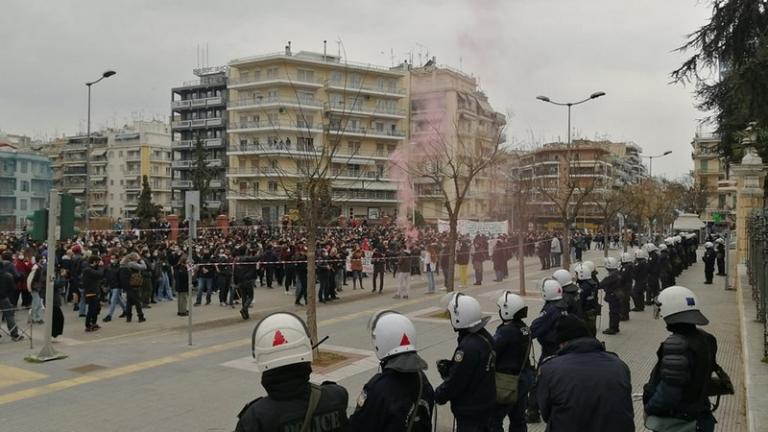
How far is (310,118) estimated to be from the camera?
205 feet

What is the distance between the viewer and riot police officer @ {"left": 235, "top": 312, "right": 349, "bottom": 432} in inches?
106

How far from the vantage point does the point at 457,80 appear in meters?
58.8

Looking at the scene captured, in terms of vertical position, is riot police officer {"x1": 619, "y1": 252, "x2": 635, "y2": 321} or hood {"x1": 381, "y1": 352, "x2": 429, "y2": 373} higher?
hood {"x1": 381, "y1": 352, "x2": 429, "y2": 373}

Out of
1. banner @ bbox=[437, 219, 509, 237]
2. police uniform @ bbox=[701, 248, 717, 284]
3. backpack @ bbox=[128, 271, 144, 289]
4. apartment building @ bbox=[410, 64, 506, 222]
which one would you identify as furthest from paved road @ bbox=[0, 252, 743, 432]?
apartment building @ bbox=[410, 64, 506, 222]

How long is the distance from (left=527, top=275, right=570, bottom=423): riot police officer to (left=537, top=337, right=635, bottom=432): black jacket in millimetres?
2740

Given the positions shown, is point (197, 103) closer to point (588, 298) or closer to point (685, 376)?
point (588, 298)

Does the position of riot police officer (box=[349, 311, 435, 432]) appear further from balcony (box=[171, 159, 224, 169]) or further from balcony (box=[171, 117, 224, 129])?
balcony (box=[171, 117, 224, 129])

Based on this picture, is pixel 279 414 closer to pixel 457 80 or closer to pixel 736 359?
pixel 736 359

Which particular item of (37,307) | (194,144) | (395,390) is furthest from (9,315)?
(194,144)

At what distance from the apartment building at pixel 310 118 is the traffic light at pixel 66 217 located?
4936 cm

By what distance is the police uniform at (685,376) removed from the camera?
4.04 m

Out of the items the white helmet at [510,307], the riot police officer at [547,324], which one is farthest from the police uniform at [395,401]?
the riot police officer at [547,324]

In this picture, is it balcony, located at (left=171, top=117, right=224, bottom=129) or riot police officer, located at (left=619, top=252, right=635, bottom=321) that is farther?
balcony, located at (left=171, top=117, right=224, bottom=129)

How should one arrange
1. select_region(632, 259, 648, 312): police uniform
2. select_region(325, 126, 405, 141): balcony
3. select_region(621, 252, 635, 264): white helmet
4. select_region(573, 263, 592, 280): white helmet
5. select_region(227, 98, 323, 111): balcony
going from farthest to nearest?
select_region(325, 126, 405, 141): balcony
select_region(227, 98, 323, 111): balcony
select_region(632, 259, 648, 312): police uniform
select_region(621, 252, 635, 264): white helmet
select_region(573, 263, 592, 280): white helmet
